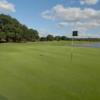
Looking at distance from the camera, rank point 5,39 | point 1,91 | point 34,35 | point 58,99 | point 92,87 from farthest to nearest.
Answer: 1. point 34,35
2. point 5,39
3. point 92,87
4. point 1,91
5. point 58,99

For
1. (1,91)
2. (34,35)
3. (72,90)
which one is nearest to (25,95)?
(1,91)

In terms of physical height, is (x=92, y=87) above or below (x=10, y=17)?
below

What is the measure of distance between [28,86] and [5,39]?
50405mm

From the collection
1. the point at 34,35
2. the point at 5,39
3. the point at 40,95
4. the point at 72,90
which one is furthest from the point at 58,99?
the point at 34,35

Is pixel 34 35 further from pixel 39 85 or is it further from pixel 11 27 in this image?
pixel 39 85

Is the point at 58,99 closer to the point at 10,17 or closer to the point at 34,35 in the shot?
the point at 10,17

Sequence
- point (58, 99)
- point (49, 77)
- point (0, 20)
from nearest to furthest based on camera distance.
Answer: point (58, 99) → point (49, 77) → point (0, 20)

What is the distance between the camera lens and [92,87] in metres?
6.94

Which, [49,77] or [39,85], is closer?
[39,85]

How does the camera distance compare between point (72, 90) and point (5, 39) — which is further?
point (5, 39)

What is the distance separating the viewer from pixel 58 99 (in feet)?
18.6

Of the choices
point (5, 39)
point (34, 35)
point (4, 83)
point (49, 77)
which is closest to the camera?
point (4, 83)

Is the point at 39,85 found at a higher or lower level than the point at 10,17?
lower

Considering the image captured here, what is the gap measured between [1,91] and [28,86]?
0.94 metres
